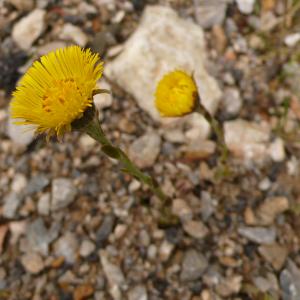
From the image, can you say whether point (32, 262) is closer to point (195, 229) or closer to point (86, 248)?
point (86, 248)

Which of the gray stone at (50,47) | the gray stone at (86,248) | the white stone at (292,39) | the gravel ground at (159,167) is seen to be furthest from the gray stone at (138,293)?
the white stone at (292,39)

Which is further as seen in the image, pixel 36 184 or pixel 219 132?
pixel 36 184

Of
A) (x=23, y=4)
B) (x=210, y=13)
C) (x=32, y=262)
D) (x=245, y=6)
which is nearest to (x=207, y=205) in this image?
(x=32, y=262)

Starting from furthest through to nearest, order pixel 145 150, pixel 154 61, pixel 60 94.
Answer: pixel 154 61
pixel 145 150
pixel 60 94

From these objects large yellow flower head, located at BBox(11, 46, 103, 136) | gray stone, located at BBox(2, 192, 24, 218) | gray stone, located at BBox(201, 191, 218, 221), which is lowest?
gray stone, located at BBox(201, 191, 218, 221)

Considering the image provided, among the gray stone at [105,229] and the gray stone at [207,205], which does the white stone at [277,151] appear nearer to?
the gray stone at [207,205]

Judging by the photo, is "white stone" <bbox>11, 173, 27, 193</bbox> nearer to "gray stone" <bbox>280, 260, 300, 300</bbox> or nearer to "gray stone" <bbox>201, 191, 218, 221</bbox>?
"gray stone" <bbox>201, 191, 218, 221</bbox>

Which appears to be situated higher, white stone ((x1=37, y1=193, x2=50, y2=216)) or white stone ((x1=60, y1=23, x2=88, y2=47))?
white stone ((x1=60, y1=23, x2=88, y2=47))

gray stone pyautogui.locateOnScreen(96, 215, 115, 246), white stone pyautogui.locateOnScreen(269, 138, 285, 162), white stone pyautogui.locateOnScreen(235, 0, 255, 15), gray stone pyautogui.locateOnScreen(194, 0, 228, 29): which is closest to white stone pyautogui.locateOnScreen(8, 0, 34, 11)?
gray stone pyautogui.locateOnScreen(194, 0, 228, 29)
